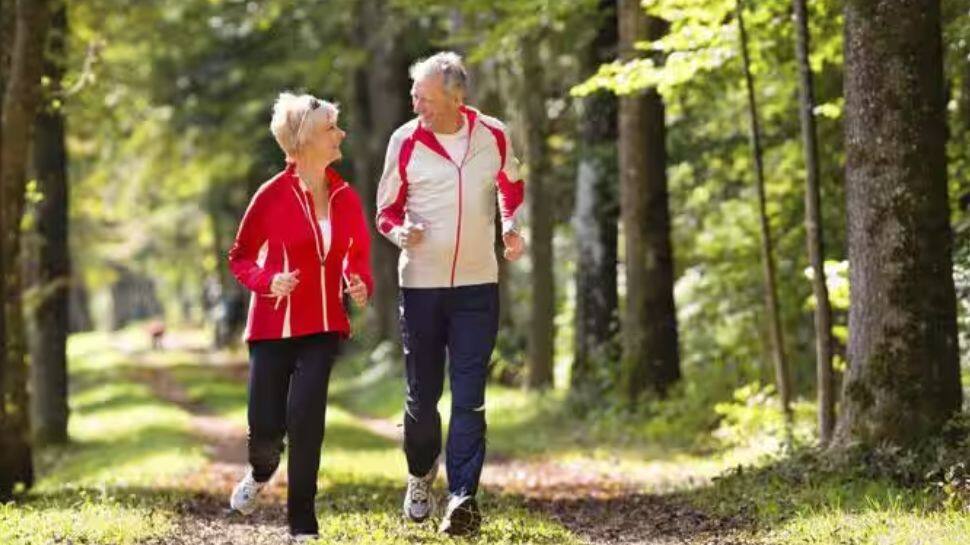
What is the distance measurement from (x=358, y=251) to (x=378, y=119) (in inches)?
1001

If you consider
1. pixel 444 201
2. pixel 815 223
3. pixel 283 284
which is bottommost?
pixel 815 223

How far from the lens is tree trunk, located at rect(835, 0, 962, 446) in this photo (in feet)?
29.8

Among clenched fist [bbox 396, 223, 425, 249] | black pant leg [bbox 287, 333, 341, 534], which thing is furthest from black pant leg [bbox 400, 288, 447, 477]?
black pant leg [bbox 287, 333, 341, 534]

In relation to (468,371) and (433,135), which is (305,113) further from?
(468,371)

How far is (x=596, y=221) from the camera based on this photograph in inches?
765

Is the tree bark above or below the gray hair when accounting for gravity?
below

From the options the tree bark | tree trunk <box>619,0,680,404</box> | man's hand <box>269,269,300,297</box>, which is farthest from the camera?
tree trunk <box>619,0,680,404</box>

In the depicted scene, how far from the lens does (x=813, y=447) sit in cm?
1043

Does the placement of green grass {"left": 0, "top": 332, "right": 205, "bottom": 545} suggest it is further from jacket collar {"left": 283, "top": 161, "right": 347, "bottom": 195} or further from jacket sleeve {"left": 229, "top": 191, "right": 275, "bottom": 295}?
jacket collar {"left": 283, "top": 161, "right": 347, "bottom": 195}

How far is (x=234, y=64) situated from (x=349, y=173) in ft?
18.9

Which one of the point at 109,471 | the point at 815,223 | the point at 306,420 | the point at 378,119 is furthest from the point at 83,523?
the point at 378,119

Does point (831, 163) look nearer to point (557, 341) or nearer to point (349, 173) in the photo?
point (557, 341)

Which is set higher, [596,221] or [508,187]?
[508,187]

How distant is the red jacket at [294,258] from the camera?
7223 millimetres
